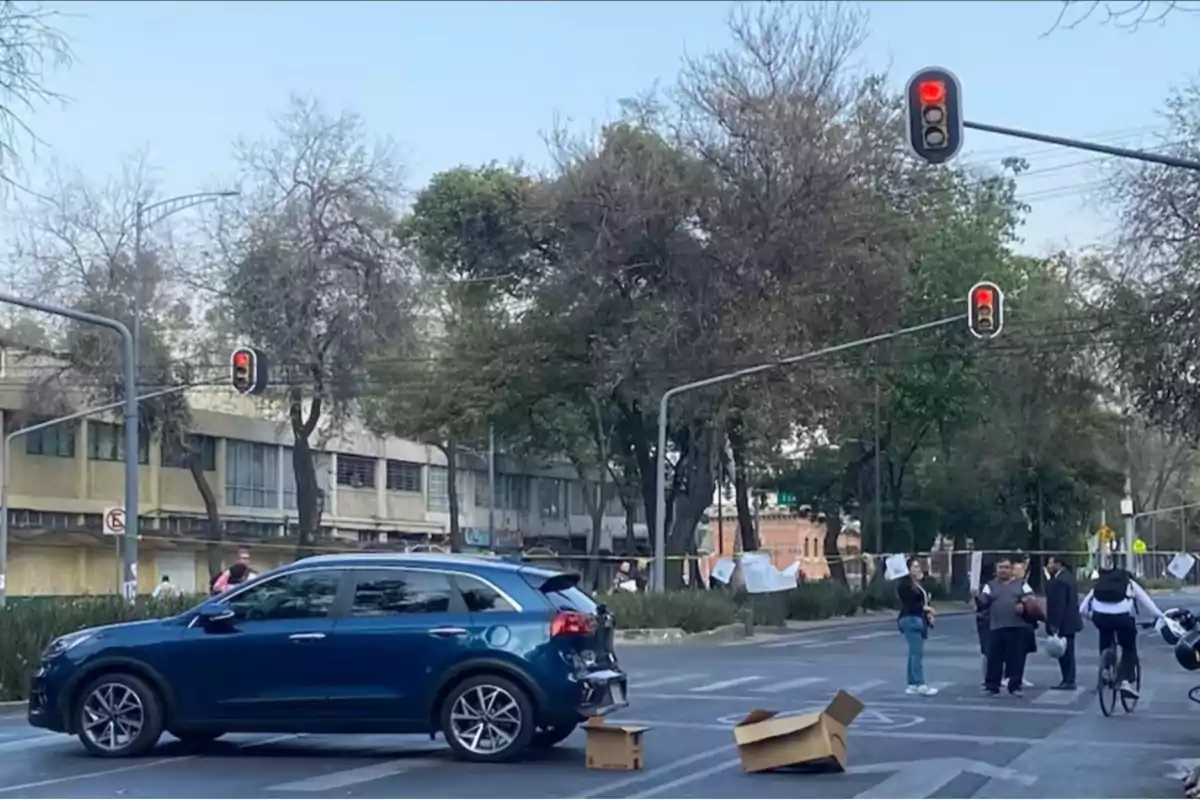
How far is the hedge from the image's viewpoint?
22609 mm

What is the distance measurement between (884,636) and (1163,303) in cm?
1169

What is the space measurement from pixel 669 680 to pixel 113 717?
11890 mm

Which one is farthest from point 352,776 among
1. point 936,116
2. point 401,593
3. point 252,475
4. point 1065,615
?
point 252,475

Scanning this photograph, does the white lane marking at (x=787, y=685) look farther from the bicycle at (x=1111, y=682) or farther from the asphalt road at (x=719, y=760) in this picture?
the bicycle at (x=1111, y=682)

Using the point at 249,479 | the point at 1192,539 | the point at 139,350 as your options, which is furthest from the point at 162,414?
the point at 1192,539

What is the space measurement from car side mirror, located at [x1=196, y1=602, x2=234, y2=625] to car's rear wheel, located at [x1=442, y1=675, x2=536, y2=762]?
1.97 metres

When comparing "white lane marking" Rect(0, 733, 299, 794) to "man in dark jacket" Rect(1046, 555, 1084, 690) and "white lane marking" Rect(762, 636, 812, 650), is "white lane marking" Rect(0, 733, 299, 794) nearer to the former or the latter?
"man in dark jacket" Rect(1046, 555, 1084, 690)

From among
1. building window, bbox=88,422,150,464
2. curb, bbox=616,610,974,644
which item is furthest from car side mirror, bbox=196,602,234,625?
building window, bbox=88,422,150,464

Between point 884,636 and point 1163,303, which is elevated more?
point 1163,303

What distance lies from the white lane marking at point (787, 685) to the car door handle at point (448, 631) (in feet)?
32.7

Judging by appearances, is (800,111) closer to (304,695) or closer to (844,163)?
(844,163)

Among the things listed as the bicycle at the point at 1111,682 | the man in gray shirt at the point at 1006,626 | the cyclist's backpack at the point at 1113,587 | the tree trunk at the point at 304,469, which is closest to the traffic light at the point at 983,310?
the man in gray shirt at the point at 1006,626

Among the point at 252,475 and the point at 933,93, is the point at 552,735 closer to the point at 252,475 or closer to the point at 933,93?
the point at 933,93

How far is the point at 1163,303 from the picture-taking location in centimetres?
3662
